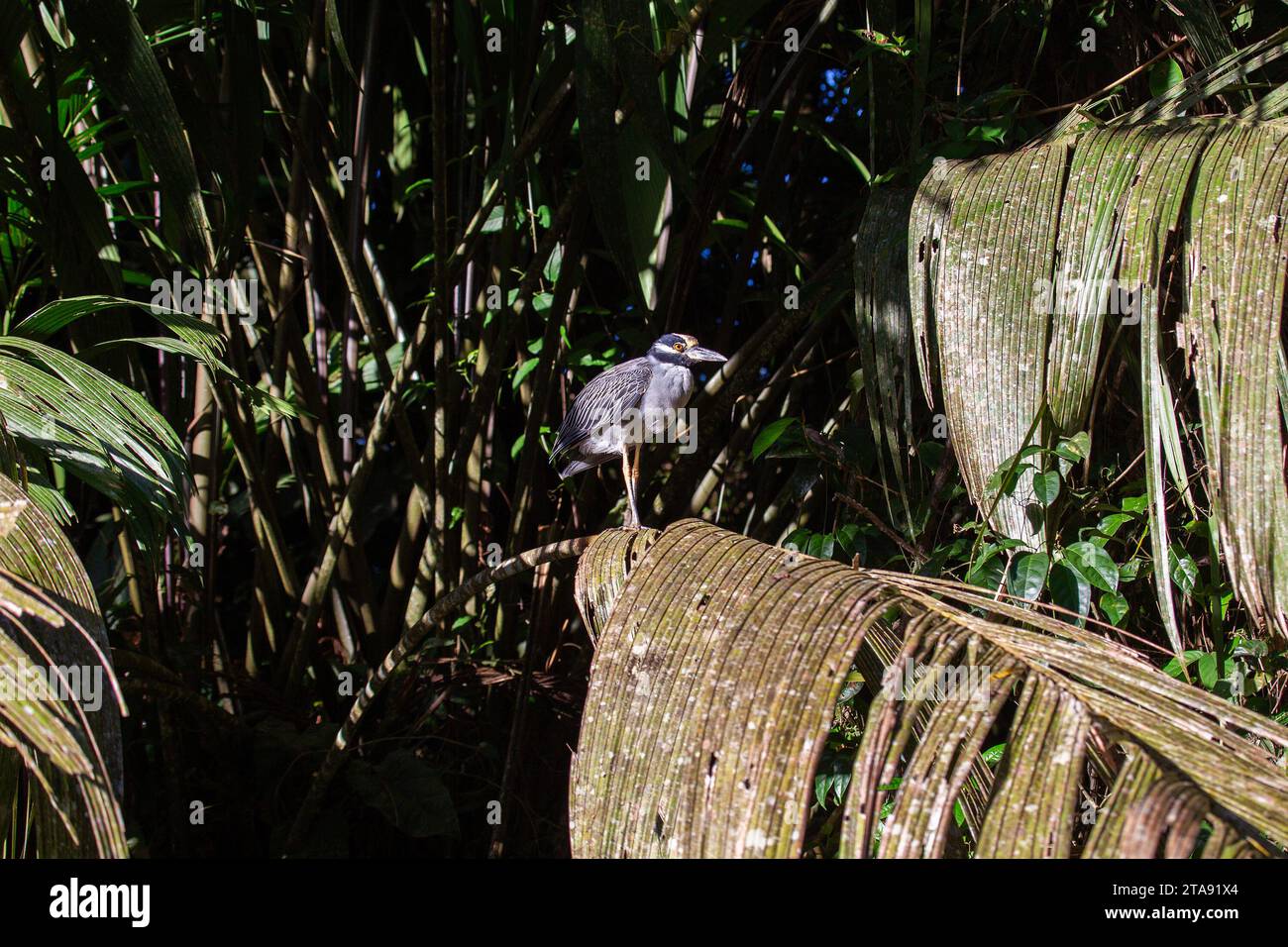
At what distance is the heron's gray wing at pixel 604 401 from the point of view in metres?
3.82

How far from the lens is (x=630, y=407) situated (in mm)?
3783

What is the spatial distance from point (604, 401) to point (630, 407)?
15 centimetres

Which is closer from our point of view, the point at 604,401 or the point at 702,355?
the point at 702,355

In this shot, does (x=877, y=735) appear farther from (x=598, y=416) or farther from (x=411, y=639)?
(x=598, y=416)

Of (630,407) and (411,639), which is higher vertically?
(630,407)

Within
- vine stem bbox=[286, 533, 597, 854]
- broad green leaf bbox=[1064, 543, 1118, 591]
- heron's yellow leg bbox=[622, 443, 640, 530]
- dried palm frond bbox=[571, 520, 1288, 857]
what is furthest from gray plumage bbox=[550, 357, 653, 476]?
dried palm frond bbox=[571, 520, 1288, 857]

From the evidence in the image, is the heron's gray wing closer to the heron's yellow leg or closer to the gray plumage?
the gray plumage

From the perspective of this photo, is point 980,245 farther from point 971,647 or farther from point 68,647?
point 68,647

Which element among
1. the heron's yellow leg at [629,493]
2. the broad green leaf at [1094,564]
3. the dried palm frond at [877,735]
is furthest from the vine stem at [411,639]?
the broad green leaf at [1094,564]

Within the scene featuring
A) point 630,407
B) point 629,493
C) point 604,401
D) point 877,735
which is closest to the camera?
point 877,735

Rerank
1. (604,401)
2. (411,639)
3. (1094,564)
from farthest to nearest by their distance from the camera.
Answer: (604,401)
(411,639)
(1094,564)

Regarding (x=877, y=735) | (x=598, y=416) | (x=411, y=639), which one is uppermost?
(x=598, y=416)

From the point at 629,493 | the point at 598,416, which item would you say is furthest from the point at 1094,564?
the point at 598,416

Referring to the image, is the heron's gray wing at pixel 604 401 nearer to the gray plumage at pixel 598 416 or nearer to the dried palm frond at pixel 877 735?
the gray plumage at pixel 598 416
